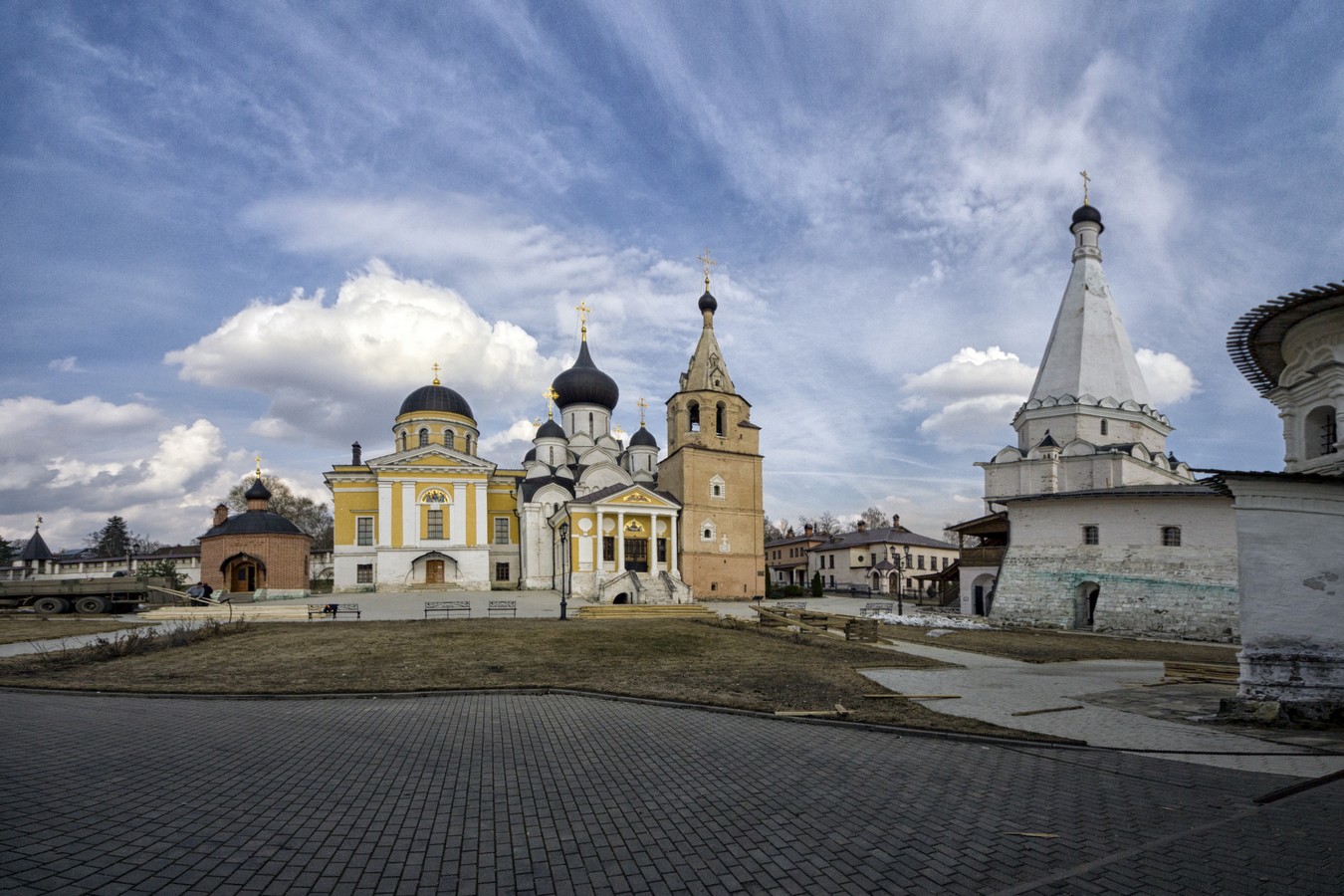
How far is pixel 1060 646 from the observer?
836 inches

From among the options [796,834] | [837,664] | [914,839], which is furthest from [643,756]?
[837,664]

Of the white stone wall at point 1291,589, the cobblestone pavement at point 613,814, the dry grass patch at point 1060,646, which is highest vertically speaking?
the white stone wall at point 1291,589

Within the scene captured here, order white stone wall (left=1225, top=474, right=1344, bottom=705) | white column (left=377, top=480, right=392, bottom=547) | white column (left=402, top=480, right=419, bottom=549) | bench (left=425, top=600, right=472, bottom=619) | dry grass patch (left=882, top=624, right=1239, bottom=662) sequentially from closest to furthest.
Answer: white stone wall (left=1225, top=474, right=1344, bottom=705) < dry grass patch (left=882, top=624, right=1239, bottom=662) < bench (left=425, top=600, right=472, bottom=619) < white column (left=377, top=480, right=392, bottom=547) < white column (left=402, top=480, right=419, bottom=549)

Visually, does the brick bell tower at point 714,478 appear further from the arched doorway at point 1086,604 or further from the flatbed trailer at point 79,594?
the flatbed trailer at point 79,594

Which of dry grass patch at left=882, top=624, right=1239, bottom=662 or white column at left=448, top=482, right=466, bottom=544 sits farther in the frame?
white column at left=448, top=482, right=466, bottom=544

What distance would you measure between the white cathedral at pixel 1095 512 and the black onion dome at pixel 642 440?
22.9 metres

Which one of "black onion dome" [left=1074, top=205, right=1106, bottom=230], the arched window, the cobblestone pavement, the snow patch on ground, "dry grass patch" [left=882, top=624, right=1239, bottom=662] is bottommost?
the snow patch on ground

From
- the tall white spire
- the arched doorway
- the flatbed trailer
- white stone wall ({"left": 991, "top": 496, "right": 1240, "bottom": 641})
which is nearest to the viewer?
white stone wall ({"left": 991, "top": 496, "right": 1240, "bottom": 641})

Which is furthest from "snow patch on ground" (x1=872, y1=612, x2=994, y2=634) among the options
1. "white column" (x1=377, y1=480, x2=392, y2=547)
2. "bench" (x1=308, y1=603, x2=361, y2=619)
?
"white column" (x1=377, y1=480, x2=392, y2=547)

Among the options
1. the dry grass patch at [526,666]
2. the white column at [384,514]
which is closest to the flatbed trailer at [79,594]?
the dry grass patch at [526,666]

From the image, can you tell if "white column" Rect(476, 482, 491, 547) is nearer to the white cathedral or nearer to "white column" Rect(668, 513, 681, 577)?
"white column" Rect(668, 513, 681, 577)

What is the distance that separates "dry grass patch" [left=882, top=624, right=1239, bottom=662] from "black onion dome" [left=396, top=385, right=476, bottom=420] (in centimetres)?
3384

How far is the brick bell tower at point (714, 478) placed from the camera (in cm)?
4119

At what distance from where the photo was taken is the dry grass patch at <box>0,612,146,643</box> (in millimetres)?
18484
